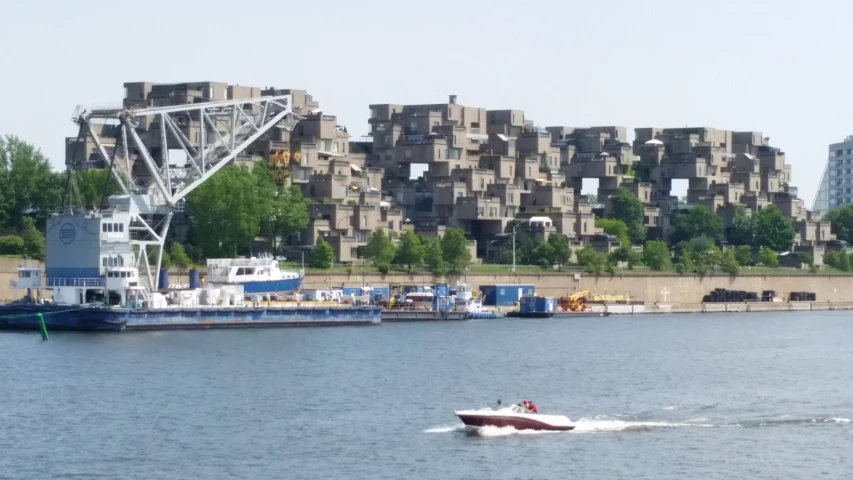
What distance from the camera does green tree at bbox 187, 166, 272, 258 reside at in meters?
124

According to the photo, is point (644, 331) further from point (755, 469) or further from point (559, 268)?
point (755, 469)

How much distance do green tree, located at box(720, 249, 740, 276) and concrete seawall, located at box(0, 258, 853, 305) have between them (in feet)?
2.50

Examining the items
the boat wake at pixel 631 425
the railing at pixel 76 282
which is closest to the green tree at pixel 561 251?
the railing at pixel 76 282

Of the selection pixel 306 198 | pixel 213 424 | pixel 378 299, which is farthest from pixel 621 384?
pixel 306 198

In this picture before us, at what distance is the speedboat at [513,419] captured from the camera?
55.6 meters

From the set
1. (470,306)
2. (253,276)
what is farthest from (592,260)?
(253,276)

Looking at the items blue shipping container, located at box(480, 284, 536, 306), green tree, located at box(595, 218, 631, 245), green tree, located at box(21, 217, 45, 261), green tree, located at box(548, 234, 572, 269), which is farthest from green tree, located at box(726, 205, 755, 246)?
green tree, located at box(21, 217, 45, 261)

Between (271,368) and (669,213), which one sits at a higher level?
(669,213)

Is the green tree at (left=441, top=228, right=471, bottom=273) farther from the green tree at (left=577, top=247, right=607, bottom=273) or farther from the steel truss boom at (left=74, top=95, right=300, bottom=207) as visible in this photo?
the steel truss boom at (left=74, top=95, right=300, bottom=207)

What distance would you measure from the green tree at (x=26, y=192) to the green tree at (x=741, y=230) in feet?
260

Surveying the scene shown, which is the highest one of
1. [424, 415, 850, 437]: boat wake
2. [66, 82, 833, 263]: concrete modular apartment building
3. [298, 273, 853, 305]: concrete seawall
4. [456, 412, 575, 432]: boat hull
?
[66, 82, 833, 263]: concrete modular apartment building

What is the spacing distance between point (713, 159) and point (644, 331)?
77.3m

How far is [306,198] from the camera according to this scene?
466ft

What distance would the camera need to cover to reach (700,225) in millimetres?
176375
